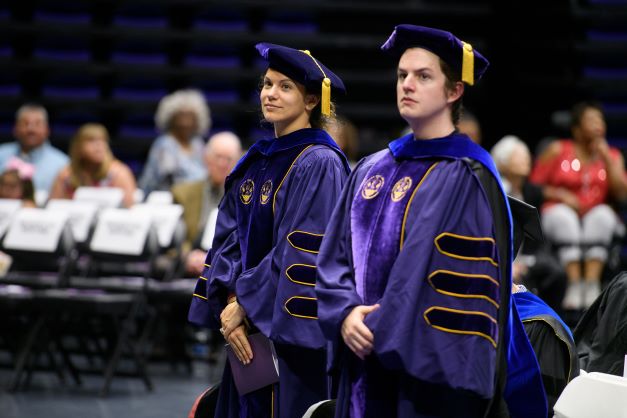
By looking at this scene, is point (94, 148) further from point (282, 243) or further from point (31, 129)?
point (282, 243)

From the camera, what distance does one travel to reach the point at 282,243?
320 centimetres

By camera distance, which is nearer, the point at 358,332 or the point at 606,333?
the point at 358,332

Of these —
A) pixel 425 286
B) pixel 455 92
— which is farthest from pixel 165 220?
pixel 425 286

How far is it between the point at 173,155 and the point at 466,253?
226 inches

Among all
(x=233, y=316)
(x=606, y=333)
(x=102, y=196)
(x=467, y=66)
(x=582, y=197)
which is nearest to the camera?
(x=467, y=66)

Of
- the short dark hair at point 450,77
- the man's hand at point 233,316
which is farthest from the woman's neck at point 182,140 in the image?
the short dark hair at point 450,77

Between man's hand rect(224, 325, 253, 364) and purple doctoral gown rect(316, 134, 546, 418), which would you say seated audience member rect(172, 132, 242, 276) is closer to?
man's hand rect(224, 325, 253, 364)

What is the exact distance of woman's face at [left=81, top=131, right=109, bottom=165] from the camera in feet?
24.3

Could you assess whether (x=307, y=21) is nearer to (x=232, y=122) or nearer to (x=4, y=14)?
(x=232, y=122)

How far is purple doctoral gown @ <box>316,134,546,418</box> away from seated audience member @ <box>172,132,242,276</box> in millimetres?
4396

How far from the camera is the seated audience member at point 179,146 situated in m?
8.07

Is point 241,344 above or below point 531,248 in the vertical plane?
above

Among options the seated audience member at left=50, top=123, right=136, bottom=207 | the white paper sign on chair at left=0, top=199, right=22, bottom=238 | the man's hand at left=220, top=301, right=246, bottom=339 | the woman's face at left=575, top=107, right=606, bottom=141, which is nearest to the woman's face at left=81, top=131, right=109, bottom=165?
the seated audience member at left=50, top=123, right=136, bottom=207

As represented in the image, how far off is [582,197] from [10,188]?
4.13 m
